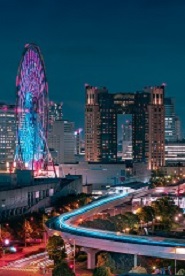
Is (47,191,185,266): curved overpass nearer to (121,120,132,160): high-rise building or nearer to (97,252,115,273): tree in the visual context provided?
(97,252,115,273): tree

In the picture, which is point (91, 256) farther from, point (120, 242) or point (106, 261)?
point (106, 261)

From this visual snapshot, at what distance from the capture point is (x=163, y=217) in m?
37.9

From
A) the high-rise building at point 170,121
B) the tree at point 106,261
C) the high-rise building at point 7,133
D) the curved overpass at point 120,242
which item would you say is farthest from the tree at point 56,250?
the high-rise building at point 170,121

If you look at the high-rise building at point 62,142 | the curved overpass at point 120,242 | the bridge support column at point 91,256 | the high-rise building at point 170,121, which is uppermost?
the high-rise building at point 170,121

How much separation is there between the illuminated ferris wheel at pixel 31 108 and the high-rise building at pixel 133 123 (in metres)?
38.2

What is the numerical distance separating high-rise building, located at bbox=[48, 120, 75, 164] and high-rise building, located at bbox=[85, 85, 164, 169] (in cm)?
912

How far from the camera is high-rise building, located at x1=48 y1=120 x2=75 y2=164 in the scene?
97750 mm

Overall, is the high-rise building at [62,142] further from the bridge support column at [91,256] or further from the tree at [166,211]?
the bridge support column at [91,256]

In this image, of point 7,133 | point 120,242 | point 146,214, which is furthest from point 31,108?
point 7,133

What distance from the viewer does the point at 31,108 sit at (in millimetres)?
44562

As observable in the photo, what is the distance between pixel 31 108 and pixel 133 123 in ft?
152

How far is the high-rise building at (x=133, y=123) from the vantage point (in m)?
84.8

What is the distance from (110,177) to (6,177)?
92.8 feet

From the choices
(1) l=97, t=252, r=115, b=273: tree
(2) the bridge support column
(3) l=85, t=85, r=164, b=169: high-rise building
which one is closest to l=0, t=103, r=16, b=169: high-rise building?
(3) l=85, t=85, r=164, b=169: high-rise building
